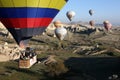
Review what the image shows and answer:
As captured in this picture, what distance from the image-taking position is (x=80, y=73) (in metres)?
41.8

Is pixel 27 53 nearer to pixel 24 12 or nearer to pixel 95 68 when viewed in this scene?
pixel 24 12

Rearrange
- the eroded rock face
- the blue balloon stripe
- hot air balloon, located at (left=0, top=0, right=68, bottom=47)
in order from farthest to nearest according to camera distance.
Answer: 1. the eroded rock face
2. the blue balloon stripe
3. hot air balloon, located at (left=0, top=0, right=68, bottom=47)

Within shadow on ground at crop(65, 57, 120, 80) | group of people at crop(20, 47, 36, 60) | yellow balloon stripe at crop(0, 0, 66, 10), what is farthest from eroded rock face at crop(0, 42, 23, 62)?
yellow balloon stripe at crop(0, 0, 66, 10)

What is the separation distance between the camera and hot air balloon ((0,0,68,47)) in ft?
77.5

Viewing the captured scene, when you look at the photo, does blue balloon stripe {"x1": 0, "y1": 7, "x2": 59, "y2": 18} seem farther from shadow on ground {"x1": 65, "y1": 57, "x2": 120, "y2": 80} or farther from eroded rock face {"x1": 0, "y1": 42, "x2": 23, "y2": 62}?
eroded rock face {"x1": 0, "y1": 42, "x2": 23, "y2": 62}

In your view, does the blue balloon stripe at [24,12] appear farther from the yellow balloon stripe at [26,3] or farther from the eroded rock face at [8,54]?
the eroded rock face at [8,54]

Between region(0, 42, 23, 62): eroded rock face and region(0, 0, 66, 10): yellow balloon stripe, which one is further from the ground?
region(0, 0, 66, 10): yellow balloon stripe

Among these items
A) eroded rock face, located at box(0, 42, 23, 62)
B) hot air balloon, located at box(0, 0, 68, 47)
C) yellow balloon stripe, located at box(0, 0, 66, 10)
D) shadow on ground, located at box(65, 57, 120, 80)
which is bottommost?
shadow on ground, located at box(65, 57, 120, 80)

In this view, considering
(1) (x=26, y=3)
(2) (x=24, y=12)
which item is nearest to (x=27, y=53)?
Result: (2) (x=24, y=12)

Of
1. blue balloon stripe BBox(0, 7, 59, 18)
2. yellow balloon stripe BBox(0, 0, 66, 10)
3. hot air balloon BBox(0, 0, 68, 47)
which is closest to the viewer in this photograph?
yellow balloon stripe BBox(0, 0, 66, 10)

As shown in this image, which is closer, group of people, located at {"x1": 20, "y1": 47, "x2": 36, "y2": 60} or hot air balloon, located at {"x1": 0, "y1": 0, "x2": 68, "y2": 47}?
hot air balloon, located at {"x1": 0, "y1": 0, "x2": 68, "y2": 47}

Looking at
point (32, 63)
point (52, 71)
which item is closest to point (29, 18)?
point (52, 71)

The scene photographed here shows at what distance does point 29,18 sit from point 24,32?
3.85 feet

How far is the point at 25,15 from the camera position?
947 inches
